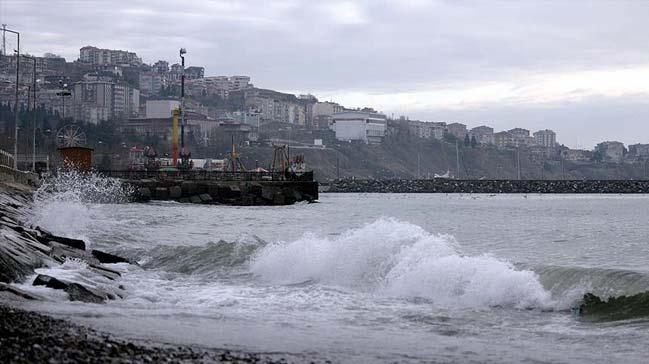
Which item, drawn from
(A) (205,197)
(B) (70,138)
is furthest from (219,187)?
(B) (70,138)

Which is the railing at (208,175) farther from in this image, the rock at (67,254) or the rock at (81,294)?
the rock at (81,294)

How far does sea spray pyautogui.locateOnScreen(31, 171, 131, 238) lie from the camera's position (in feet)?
97.0

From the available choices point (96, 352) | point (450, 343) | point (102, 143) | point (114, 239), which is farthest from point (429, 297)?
point (102, 143)

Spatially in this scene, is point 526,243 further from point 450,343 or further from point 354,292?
point 450,343

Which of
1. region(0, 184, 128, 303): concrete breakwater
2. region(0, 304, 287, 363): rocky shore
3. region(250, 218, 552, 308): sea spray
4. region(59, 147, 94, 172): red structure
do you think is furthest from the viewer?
region(59, 147, 94, 172): red structure

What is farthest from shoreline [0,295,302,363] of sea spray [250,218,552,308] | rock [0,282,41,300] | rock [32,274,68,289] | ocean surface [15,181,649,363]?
sea spray [250,218,552,308]

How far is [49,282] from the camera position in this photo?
1261 centimetres

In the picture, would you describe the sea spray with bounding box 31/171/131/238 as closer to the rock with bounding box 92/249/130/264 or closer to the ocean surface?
the ocean surface

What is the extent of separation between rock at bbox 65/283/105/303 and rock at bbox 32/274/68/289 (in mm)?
85

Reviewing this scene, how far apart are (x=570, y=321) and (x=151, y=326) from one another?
19.0ft

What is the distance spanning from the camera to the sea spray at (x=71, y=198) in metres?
29.6

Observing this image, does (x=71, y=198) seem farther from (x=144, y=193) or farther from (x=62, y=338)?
(x=62, y=338)

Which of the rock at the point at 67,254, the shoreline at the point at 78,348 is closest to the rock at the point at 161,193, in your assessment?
the rock at the point at 67,254

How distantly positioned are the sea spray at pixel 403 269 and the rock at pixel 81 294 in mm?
5180
